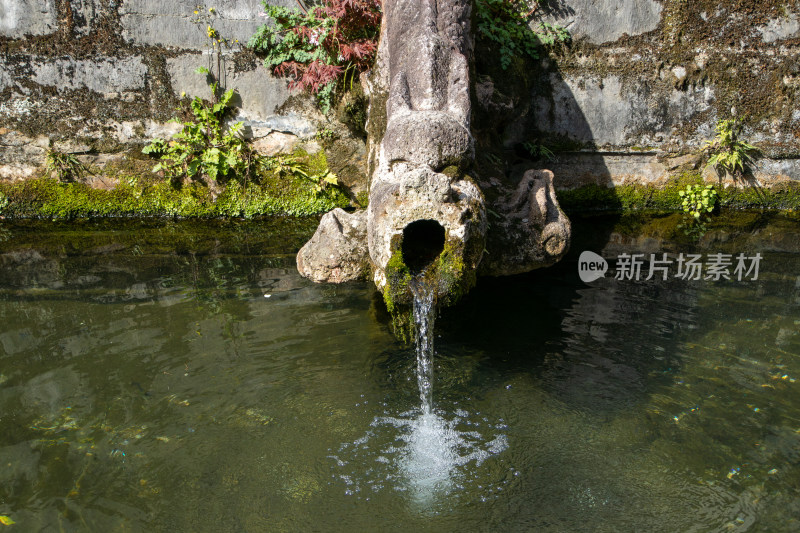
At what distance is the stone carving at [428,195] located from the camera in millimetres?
4453

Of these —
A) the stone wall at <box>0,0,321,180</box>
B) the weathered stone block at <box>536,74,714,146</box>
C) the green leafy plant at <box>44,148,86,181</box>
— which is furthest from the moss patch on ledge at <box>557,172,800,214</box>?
the green leafy plant at <box>44,148,86,181</box>

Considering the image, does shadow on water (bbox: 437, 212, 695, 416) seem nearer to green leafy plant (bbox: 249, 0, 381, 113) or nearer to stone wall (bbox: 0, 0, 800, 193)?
stone wall (bbox: 0, 0, 800, 193)

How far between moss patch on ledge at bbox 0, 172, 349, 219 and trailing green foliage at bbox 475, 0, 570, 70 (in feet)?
9.56

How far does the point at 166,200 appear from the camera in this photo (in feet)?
27.3

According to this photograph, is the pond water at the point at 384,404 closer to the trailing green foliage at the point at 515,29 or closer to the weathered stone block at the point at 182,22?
the trailing green foliage at the point at 515,29

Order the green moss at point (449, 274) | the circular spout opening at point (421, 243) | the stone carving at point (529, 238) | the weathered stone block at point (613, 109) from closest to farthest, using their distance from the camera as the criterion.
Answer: the green moss at point (449, 274)
the circular spout opening at point (421, 243)
the stone carving at point (529, 238)
the weathered stone block at point (613, 109)

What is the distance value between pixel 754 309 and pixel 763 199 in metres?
3.54

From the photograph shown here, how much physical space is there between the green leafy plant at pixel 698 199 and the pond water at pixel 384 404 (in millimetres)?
1798

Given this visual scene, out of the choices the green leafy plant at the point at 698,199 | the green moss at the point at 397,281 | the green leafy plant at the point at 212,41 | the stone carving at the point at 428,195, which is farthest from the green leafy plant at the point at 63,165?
the green leafy plant at the point at 698,199

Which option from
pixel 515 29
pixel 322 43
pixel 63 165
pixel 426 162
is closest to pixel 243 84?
pixel 322 43

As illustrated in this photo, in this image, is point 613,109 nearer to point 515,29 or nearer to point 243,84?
point 515,29

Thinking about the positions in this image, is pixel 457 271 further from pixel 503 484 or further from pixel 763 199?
pixel 763 199

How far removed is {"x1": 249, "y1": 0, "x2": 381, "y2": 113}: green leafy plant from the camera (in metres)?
7.66

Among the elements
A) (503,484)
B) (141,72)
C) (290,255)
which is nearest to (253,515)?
(503,484)
